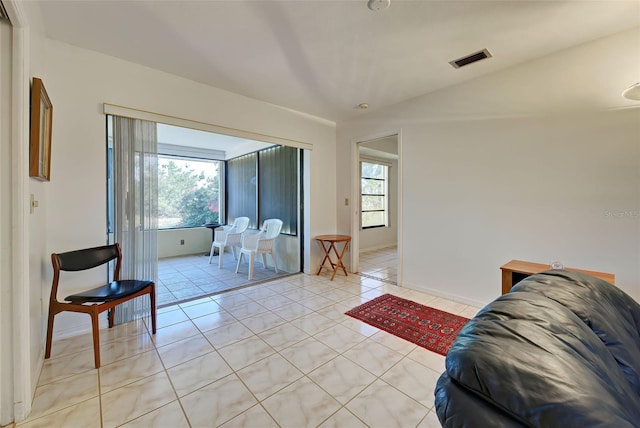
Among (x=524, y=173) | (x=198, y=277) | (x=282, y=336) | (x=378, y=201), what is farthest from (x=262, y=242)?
(x=378, y=201)

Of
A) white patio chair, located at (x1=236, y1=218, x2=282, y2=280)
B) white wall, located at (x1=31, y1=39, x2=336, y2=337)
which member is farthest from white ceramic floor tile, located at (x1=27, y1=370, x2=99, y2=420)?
white patio chair, located at (x1=236, y1=218, x2=282, y2=280)

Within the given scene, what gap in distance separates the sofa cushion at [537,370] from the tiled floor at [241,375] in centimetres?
101

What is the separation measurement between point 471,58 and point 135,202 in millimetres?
3606

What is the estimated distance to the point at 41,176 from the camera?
1.78 meters

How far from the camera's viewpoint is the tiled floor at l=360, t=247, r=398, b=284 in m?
4.20

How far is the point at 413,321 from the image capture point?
8.55ft

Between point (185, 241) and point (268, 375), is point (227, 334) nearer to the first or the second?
point (268, 375)

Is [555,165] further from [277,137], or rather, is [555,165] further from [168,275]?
[168,275]

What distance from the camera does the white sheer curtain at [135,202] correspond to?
2.49 metres

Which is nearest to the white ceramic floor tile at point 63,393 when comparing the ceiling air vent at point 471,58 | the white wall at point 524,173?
the white wall at point 524,173

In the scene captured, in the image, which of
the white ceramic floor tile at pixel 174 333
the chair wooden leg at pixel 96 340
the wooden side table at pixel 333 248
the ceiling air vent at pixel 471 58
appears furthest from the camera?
the wooden side table at pixel 333 248

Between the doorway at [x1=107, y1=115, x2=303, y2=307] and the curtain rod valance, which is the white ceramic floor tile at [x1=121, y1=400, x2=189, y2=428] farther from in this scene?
the curtain rod valance

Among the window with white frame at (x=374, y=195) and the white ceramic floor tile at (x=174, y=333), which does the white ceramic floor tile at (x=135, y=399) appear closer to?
the white ceramic floor tile at (x=174, y=333)

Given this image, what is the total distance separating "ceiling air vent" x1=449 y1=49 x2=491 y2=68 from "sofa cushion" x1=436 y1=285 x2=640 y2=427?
2.51 metres
